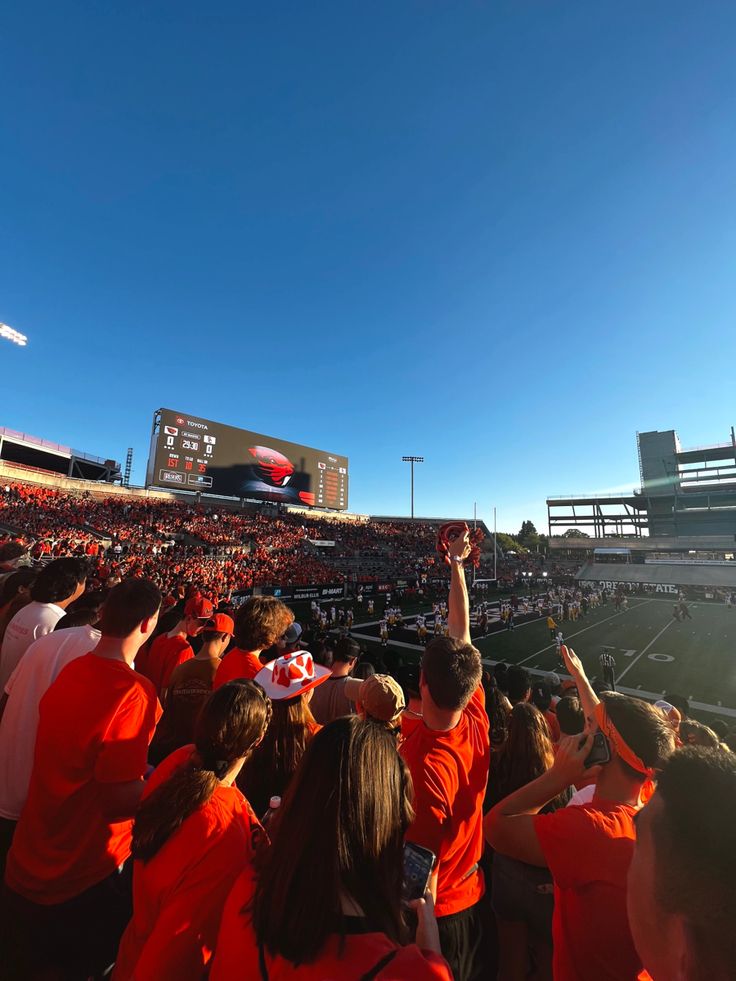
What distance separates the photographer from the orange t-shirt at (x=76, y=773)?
2.02 metres

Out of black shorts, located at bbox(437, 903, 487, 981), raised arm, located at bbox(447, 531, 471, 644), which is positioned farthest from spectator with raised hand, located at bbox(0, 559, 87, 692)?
black shorts, located at bbox(437, 903, 487, 981)

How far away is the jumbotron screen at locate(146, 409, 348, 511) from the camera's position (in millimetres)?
34031

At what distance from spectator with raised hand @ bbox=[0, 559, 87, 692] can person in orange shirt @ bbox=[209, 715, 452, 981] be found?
3.13 meters

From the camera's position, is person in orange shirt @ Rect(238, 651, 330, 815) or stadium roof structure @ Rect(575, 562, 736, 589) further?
stadium roof structure @ Rect(575, 562, 736, 589)

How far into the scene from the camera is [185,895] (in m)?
1.41

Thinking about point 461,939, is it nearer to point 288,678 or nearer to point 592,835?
point 592,835

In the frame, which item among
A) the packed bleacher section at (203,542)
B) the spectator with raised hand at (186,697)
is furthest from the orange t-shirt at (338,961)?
the packed bleacher section at (203,542)

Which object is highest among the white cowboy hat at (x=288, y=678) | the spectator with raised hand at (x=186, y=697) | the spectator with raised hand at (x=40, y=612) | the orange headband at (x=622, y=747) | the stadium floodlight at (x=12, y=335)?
the stadium floodlight at (x=12, y=335)

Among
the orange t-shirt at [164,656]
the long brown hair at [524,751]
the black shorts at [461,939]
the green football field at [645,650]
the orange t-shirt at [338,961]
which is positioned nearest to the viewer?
the orange t-shirt at [338,961]

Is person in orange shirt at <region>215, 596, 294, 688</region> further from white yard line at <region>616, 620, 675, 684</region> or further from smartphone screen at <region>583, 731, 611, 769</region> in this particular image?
white yard line at <region>616, 620, 675, 684</region>

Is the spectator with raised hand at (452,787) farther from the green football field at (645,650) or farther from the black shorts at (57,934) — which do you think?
the green football field at (645,650)

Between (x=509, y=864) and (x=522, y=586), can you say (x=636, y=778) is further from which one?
(x=522, y=586)

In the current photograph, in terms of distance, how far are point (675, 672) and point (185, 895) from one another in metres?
18.9

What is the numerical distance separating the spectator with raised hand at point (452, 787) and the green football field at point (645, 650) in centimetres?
1176
